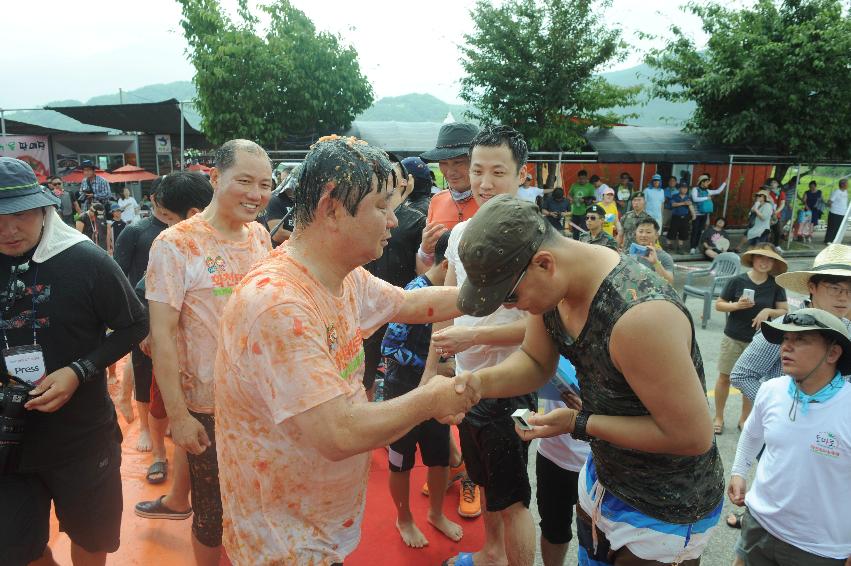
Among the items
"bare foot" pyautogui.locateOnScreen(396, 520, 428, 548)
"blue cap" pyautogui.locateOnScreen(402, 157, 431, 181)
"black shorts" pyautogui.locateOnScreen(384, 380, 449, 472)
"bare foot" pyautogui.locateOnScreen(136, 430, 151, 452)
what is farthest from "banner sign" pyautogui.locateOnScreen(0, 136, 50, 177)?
"bare foot" pyautogui.locateOnScreen(396, 520, 428, 548)

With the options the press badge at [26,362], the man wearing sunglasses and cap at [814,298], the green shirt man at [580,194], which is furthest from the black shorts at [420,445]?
the green shirt man at [580,194]

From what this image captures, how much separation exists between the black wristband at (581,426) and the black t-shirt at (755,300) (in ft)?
12.6

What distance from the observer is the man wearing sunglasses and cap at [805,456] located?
2.31 m

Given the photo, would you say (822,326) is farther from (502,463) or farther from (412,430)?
(412,430)

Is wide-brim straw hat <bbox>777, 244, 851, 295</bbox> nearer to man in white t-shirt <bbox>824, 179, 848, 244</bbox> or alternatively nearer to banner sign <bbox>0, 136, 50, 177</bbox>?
man in white t-shirt <bbox>824, 179, 848, 244</bbox>

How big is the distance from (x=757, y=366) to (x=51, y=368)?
149 inches

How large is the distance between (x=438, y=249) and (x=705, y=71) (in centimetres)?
1647

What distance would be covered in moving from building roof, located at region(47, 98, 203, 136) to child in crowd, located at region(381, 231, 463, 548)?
1528 centimetres

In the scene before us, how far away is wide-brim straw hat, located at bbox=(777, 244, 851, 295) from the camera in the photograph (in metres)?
3.15

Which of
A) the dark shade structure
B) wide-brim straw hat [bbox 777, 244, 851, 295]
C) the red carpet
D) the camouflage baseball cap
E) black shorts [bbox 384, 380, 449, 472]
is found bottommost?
the red carpet

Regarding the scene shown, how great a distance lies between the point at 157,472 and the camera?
12.8 ft

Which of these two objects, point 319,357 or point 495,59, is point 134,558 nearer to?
point 319,357

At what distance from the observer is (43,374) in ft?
7.60

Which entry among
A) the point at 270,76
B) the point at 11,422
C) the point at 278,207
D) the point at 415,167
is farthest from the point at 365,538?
the point at 270,76
